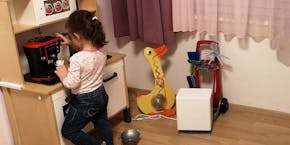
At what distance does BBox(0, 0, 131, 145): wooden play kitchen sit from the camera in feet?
7.28

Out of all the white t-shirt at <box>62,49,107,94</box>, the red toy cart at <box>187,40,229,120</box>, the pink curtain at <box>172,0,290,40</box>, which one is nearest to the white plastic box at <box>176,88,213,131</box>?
the red toy cart at <box>187,40,229,120</box>

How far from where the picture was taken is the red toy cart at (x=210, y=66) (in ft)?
9.34

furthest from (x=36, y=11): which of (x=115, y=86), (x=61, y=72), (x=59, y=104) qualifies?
(x=115, y=86)

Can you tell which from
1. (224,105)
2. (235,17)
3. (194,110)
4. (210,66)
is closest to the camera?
(194,110)

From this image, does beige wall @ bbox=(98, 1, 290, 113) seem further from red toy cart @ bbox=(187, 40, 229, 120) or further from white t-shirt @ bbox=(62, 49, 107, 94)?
white t-shirt @ bbox=(62, 49, 107, 94)

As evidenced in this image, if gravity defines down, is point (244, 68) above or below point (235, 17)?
below

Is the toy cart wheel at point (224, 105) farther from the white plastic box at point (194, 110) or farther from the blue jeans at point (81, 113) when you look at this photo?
the blue jeans at point (81, 113)

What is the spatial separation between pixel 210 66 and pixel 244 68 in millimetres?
287

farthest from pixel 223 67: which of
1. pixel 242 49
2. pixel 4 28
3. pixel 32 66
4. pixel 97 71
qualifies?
pixel 4 28

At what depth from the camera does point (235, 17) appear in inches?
107

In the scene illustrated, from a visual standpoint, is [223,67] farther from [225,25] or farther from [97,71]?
[97,71]

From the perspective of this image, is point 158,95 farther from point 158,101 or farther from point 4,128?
point 4,128

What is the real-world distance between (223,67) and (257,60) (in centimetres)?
28

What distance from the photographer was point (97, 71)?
2.29 metres
